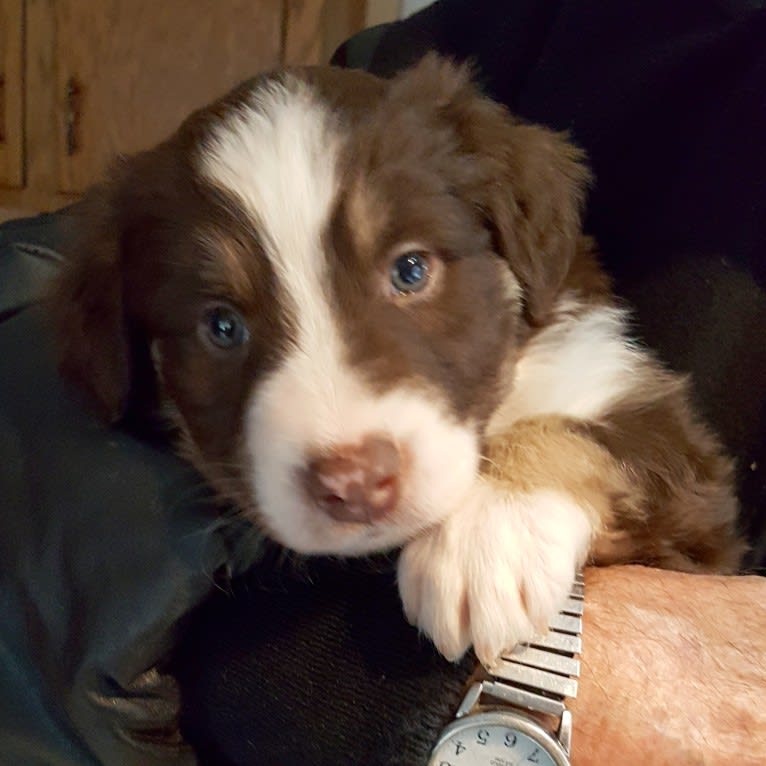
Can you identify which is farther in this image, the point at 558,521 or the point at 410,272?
the point at 410,272

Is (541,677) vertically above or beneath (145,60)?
beneath

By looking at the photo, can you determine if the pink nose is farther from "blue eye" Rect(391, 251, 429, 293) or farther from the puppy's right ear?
the puppy's right ear

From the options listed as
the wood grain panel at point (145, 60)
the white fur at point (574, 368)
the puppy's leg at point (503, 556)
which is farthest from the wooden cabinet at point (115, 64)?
the puppy's leg at point (503, 556)

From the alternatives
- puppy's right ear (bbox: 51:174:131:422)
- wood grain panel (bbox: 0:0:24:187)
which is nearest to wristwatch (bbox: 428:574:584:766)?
puppy's right ear (bbox: 51:174:131:422)

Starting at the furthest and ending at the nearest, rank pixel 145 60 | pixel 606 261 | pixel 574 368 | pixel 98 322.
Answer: pixel 145 60, pixel 606 261, pixel 574 368, pixel 98 322

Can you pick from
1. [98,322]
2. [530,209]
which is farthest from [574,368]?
[98,322]

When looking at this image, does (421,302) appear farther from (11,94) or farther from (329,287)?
(11,94)

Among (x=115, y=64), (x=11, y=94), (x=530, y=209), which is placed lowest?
(x=11, y=94)

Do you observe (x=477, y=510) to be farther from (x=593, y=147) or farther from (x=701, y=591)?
(x=593, y=147)
